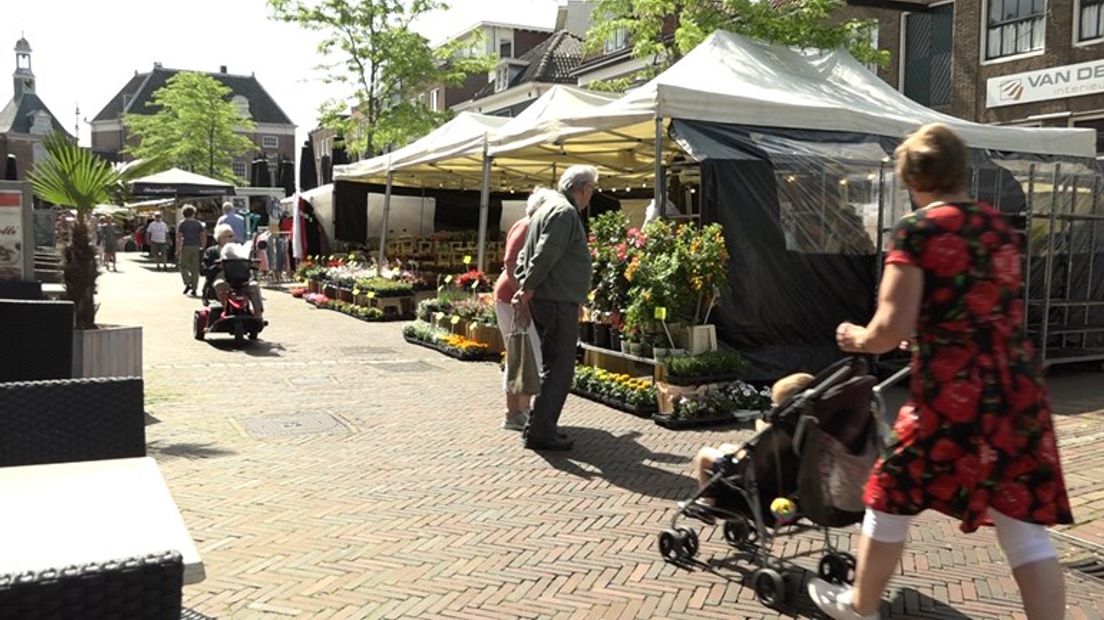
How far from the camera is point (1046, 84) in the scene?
19.0 meters

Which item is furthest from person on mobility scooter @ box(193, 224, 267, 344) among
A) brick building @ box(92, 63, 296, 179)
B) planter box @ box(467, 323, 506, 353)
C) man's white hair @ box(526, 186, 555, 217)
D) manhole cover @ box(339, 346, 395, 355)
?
brick building @ box(92, 63, 296, 179)

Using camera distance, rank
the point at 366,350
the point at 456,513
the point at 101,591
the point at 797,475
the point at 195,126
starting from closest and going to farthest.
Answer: the point at 101,591, the point at 797,475, the point at 456,513, the point at 366,350, the point at 195,126

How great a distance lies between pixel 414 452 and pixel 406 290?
9192mm

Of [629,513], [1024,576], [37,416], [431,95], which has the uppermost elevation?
[431,95]

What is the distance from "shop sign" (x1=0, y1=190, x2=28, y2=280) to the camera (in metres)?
6.89

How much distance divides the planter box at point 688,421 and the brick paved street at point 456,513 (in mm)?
118

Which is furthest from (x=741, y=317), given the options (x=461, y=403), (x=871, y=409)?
(x=871, y=409)

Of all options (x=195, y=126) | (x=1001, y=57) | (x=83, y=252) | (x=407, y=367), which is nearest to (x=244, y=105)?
(x=195, y=126)

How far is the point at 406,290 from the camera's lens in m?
15.1

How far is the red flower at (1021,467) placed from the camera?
2.76m

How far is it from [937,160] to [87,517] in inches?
98.8

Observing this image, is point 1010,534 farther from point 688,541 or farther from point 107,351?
point 107,351

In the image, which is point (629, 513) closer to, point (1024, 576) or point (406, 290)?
point (1024, 576)

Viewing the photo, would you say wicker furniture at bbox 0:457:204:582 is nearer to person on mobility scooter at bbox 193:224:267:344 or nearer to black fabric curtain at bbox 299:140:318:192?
person on mobility scooter at bbox 193:224:267:344
